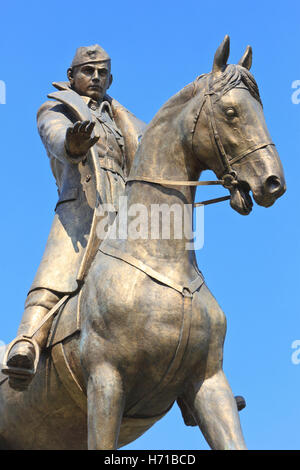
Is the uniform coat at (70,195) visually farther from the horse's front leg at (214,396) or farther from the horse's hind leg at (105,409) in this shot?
the horse's front leg at (214,396)

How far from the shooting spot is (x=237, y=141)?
9.29 metres

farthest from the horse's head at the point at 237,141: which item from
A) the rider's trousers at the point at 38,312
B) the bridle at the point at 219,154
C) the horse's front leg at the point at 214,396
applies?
the rider's trousers at the point at 38,312

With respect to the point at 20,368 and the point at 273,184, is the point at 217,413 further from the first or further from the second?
the point at 273,184

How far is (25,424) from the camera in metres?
10.8

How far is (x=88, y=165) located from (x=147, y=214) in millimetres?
1500


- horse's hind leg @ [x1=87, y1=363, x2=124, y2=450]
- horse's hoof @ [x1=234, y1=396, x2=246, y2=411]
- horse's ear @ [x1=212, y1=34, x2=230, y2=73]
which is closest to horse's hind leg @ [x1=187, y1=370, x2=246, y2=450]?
horse's hind leg @ [x1=87, y1=363, x2=124, y2=450]

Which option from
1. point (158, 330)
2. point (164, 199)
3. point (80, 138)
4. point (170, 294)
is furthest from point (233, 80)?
point (158, 330)

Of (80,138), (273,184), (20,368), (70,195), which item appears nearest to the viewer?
(273,184)

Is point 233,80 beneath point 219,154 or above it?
above

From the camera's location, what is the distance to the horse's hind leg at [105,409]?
9148 mm

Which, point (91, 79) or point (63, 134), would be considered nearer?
point (63, 134)

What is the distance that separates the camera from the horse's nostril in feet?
29.7

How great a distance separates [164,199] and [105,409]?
2012mm


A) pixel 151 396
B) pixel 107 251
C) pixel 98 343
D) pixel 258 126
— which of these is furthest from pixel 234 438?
pixel 258 126
